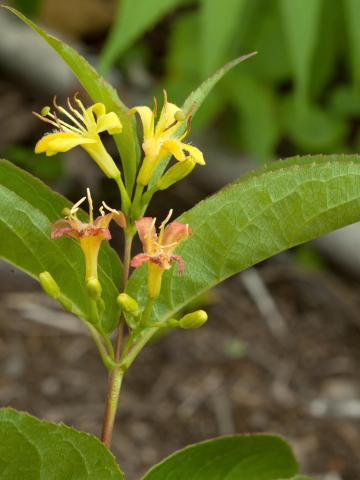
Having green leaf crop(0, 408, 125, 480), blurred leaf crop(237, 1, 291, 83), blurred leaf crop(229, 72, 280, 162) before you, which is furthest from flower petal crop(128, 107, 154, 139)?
blurred leaf crop(237, 1, 291, 83)

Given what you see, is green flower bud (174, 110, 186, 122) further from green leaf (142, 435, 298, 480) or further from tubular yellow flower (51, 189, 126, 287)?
green leaf (142, 435, 298, 480)

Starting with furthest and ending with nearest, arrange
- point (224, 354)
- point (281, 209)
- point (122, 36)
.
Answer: point (224, 354) → point (122, 36) → point (281, 209)

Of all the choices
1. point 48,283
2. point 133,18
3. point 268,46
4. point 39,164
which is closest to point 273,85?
point 268,46

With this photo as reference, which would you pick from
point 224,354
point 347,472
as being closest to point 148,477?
point 347,472

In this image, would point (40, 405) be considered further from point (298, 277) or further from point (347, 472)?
point (298, 277)

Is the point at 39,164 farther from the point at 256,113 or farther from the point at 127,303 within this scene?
the point at 127,303

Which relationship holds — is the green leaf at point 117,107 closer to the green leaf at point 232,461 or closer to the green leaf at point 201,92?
the green leaf at point 201,92
